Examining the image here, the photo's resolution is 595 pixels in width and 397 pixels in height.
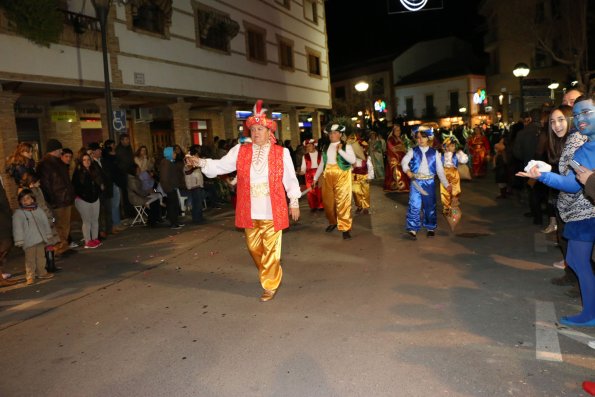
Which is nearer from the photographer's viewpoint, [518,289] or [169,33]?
[518,289]

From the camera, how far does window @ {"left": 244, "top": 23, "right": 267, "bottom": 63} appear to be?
67.4 ft

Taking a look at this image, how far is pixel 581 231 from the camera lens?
4.57 meters

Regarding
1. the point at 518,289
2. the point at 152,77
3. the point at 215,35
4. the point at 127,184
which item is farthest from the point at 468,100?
the point at 518,289

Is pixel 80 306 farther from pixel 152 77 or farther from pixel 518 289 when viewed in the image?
pixel 152 77

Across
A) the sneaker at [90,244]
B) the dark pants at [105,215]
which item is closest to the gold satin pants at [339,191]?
the sneaker at [90,244]

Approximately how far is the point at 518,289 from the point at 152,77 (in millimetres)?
12557

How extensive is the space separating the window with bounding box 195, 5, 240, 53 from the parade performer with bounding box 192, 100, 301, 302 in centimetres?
1271

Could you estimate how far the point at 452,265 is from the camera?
6859 millimetres

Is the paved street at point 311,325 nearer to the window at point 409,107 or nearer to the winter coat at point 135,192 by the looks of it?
the winter coat at point 135,192

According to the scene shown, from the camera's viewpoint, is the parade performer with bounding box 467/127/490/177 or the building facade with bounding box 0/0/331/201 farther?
the parade performer with bounding box 467/127/490/177

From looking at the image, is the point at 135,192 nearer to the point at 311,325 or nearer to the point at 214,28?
the point at 311,325

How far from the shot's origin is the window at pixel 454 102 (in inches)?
1962

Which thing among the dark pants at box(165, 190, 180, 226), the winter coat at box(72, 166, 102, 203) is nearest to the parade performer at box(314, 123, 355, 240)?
the dark pants at box(165, 190, 180, 226)

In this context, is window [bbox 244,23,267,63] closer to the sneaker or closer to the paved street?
the sneaker
